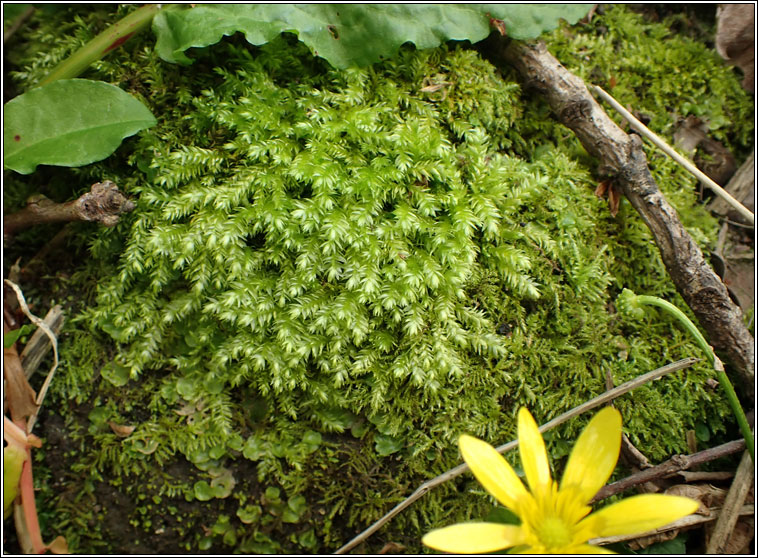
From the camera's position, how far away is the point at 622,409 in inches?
64.9

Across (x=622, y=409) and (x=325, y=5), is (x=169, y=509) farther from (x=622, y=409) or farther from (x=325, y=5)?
(x=325, y=5)

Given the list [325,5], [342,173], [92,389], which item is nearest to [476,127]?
[342,173]

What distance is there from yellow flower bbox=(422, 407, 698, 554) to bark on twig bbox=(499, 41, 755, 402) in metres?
0.63

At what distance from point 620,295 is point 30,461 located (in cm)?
178

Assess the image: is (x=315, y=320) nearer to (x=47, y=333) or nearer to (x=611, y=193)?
(x=47, y=333)

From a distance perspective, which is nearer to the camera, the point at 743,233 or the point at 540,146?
the point at 540,146

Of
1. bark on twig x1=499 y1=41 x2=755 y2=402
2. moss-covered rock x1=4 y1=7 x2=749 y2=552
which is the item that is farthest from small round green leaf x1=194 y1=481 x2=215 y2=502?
bark on twig x1=499 y1=41 x2=755 y2=402

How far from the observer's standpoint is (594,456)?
49.8 inches

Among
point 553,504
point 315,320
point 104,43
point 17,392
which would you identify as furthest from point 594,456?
point 104,43

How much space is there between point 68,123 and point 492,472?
1.53 m

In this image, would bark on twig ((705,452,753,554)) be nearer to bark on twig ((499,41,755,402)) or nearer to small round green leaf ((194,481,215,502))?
bark on twig ((499,41,755,402))

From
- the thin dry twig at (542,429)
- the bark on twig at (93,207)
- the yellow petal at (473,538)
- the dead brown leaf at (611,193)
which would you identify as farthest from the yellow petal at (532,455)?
the bark on twig at (93,207)

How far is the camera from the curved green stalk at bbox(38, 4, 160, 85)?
5.61 ft

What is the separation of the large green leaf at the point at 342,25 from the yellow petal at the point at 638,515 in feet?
4.41
